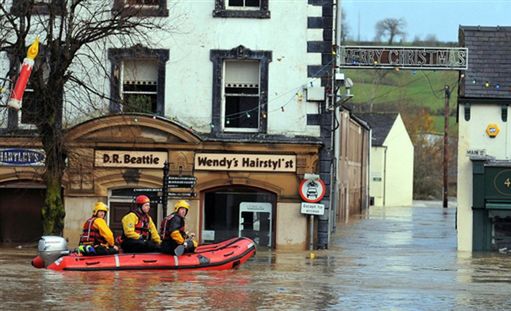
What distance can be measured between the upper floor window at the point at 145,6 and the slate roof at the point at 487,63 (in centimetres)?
977

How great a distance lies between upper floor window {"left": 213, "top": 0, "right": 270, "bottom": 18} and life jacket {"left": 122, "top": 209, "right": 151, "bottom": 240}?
10.1 metres

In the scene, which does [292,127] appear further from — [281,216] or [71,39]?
[71,39]

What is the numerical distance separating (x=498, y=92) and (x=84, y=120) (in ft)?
42.1

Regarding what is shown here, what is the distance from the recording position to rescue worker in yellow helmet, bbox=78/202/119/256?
26328mm

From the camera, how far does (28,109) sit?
34.0m

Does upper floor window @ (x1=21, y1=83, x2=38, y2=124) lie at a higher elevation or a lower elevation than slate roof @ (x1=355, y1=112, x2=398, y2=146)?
lower

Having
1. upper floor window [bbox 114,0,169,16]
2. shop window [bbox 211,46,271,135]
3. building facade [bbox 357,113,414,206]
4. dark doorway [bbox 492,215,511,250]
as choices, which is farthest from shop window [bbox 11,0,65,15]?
building facade [bbox 357,113,414,206]

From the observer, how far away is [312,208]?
35219mm

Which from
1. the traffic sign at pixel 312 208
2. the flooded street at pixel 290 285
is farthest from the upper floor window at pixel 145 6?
the flooded street at pixel 290 285

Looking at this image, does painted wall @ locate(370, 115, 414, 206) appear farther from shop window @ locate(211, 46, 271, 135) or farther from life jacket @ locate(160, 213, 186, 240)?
life jacket @ locate(160, 213, 186, 240)

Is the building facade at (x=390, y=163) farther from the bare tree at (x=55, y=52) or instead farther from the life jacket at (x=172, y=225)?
the life jacket at (x=172, y=225)

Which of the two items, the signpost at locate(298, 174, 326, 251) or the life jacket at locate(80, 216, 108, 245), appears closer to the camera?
the life jacket at locate(80, 216, 108, 245)

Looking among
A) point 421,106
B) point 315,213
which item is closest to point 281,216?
point 315,213

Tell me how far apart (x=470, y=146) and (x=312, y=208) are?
5.77 m
